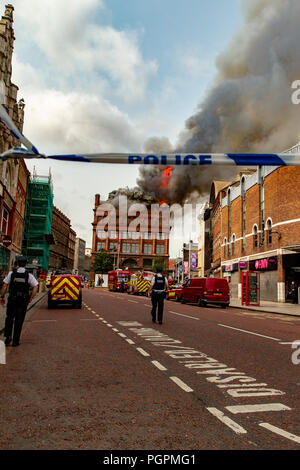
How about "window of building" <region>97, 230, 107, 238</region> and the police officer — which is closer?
the police officer

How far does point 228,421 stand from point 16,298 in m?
5.69

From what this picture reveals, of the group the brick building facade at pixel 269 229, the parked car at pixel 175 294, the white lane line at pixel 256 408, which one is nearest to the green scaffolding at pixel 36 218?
the brick building facade at pixel 269 229

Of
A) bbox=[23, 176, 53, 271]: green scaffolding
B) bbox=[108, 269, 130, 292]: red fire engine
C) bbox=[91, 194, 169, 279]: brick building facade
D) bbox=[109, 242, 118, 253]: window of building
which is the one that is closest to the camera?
bbox=[108, 269, 130, 292]: red fire engine

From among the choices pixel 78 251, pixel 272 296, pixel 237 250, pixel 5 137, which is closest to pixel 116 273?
pixel 237 250

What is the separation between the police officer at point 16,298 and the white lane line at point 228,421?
17.3 feet

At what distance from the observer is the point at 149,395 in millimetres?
4691

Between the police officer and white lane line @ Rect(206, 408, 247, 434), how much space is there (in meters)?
5.27

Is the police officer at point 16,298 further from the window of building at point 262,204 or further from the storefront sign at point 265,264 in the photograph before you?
the window of building at point 262,204

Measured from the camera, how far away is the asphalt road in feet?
11.1

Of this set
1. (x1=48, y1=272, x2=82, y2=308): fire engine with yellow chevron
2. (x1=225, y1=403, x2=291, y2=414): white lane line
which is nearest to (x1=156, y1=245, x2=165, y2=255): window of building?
(x1=48, y1=272, x2=82, y2=308): fire engine with yellow chevron

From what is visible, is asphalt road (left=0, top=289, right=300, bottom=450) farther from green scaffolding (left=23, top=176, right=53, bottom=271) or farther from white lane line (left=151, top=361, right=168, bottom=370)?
green scaffolding (left=23, top=176, right=53, bottom=271)

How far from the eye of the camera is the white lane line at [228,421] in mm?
3566

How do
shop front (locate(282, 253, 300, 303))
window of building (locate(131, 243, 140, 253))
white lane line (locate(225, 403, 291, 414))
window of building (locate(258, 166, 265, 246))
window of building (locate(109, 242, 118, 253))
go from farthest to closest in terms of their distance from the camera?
window of building (locate(131, 243, 140, 253)) → window of building (locate(109, 242, 118, 253)) → window of building (locate(258, 166, 265, 246)) → shop front (locate(282, 253, 300, 303)) → white lane line (locate(225, 403, 291, 414))

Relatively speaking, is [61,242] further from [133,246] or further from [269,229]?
[269,229]
